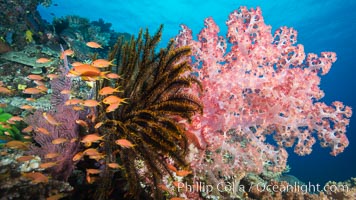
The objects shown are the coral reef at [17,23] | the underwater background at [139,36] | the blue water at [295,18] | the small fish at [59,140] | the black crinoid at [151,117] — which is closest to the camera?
the small fish at [59,140]

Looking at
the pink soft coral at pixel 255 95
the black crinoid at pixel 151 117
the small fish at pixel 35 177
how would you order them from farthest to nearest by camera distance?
the pink soft coral at pixel 255 95 < the black crinoid at pixel 151 117 < the small fish at pixel 35 177

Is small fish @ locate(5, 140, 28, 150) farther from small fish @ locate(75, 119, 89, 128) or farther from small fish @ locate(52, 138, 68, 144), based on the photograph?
small fish @ locate(75, 119, 89, 128)

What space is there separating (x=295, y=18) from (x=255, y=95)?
4535 centimetres

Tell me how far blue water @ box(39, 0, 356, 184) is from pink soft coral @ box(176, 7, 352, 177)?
37.6m

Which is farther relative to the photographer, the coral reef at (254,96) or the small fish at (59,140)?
the coral reef at (254,96)

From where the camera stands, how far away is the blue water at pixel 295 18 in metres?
39.1

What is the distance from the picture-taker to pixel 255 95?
5633 mm

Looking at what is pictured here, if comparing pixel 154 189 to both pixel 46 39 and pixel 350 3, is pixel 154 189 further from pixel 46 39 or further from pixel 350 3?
pixel 350 3

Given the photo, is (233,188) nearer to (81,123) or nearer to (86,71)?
(81,123)

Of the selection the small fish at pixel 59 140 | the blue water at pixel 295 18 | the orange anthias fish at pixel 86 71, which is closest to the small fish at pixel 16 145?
the small fish at pixel 59 140

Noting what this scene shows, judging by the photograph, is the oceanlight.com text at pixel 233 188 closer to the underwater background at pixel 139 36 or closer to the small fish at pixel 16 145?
the underwater background at pixel 139 36

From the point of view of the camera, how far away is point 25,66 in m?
8.62

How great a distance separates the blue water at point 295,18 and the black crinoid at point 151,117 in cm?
4067

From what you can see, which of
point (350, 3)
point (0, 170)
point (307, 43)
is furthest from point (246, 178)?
point (307, 43)
